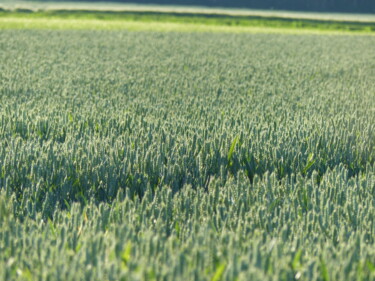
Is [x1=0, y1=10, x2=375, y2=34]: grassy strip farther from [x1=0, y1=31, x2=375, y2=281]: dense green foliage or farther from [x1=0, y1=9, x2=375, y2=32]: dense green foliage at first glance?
[x1=0, y1=31, x2=375, y2=281]: dense green foliage

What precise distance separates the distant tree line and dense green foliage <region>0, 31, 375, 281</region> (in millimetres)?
38991

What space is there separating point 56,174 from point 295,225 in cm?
147

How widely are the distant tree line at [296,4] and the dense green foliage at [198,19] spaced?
1286 centimetres

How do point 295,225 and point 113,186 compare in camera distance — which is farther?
point 113,186

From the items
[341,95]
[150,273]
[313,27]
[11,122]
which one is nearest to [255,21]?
[313,27]

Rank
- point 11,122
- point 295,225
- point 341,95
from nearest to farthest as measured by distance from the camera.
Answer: point 295,225 < point 11,122 < point 341,95

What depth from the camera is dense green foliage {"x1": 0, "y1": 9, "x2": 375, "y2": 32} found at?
2980 cm

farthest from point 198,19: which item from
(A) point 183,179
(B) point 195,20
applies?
(A) point 183,179

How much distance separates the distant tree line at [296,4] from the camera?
46.2 metres

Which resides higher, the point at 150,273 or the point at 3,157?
the point at 150,273

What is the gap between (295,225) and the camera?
242cm

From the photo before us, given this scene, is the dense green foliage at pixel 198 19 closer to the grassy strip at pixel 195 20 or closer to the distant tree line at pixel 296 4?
the grassy strip at pixel 195 20

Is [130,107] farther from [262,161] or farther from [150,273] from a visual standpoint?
[150,273]

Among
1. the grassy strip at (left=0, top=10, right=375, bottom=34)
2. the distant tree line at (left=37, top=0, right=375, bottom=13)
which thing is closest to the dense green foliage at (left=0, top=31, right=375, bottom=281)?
the grassy strip at (left=0, top=10, right=375, bottom=34)
